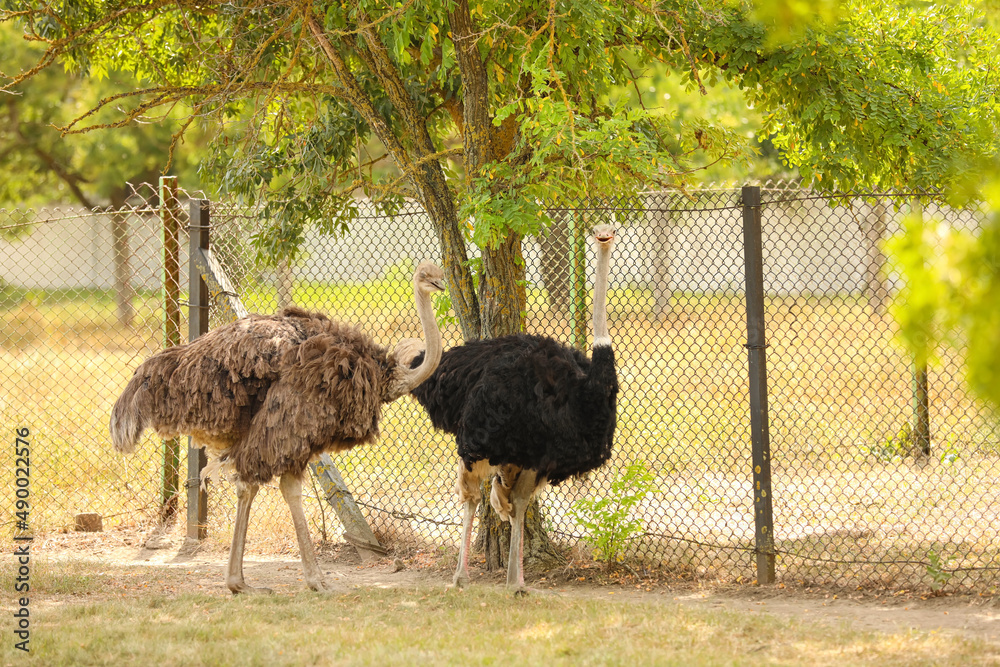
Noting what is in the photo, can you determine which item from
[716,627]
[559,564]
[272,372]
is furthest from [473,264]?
[716,627]

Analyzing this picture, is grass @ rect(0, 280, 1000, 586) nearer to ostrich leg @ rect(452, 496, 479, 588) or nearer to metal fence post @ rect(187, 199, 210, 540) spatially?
metal fence post @ rect(187, 199, 210, 540)

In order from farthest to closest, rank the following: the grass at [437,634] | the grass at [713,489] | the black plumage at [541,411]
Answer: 1. the grass at [713,489]
2. the black plumage at [541,411]
3. the grass at [437,634]

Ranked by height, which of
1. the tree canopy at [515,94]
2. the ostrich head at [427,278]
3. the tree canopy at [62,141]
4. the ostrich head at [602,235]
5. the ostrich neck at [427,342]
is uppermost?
the tree canopy at [62,141]

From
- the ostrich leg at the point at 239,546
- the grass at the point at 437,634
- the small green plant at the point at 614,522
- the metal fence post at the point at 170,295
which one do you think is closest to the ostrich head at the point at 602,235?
the small green plant at the point at 614,522

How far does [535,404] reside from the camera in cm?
525

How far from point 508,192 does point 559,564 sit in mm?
2467

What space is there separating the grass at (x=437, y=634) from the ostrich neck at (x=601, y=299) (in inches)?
57.7

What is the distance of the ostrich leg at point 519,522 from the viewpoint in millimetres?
5555

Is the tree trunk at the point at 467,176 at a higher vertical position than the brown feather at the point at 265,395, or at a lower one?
higher

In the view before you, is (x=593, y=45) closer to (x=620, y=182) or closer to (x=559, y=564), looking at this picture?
(x=620, y=182)

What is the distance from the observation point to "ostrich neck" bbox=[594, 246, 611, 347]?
17.5 feet

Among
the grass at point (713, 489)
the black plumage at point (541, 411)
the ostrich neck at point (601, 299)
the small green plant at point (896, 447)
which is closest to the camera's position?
the black plumage at point (541, 411)

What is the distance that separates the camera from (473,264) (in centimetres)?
598

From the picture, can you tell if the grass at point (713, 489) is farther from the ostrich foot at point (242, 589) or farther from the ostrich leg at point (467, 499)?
the ostrich foot at point (242, 589)
